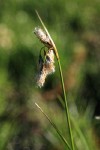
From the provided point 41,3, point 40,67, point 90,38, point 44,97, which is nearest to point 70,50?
point 90,38

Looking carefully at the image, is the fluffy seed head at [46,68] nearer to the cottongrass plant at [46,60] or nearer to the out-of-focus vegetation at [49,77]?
the cottongrass plant at [46,60]

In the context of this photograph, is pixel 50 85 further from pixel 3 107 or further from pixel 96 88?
pixel 3 107

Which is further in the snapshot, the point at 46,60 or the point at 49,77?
the point at 49,77

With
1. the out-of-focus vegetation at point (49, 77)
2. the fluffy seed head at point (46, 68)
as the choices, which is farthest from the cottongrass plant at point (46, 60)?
the out-of-focus vegetation at point (49, 77)

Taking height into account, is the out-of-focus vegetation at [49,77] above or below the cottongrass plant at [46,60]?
below

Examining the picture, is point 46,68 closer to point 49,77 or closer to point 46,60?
point 46,60

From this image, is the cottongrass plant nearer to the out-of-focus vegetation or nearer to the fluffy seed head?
the fluffy seed head

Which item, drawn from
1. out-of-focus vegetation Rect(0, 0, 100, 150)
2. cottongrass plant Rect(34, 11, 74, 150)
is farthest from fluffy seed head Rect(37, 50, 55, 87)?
out-of-focus vegetation Rect(0, 0, 100, 150)

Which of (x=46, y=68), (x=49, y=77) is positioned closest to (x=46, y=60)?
(x=46, y=68)
